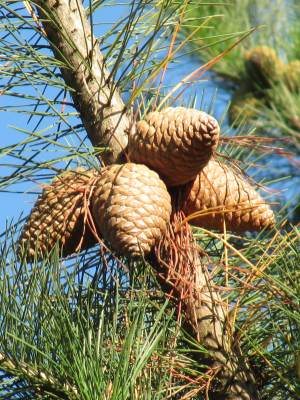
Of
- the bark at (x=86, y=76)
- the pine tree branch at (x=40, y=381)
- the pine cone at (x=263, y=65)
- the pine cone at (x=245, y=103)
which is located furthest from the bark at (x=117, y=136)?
the pine cone at (x=263, y=65)

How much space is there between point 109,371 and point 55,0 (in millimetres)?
448

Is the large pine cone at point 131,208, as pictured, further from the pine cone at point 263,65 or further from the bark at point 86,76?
the pine cone at point 263,65

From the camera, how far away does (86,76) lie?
1.10 metres

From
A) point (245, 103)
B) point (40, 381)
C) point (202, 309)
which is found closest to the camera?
point (40, 381)

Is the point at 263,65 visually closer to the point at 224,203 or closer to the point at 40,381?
the point at 224,203

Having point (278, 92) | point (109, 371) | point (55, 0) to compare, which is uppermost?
point (55, 0)

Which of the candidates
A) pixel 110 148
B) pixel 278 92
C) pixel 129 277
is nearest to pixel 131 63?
pixel 110 148

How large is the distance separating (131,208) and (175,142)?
0.28 feet

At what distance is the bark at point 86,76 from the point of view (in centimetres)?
108

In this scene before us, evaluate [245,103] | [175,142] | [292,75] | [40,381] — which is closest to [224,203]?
[175,142]

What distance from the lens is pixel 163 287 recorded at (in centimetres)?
106

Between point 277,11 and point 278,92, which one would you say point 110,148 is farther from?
point 277,11

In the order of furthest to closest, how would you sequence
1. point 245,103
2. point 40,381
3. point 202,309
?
point 245,103 → point 202,309 → point 40,381

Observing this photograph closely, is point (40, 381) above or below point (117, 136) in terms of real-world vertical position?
below
